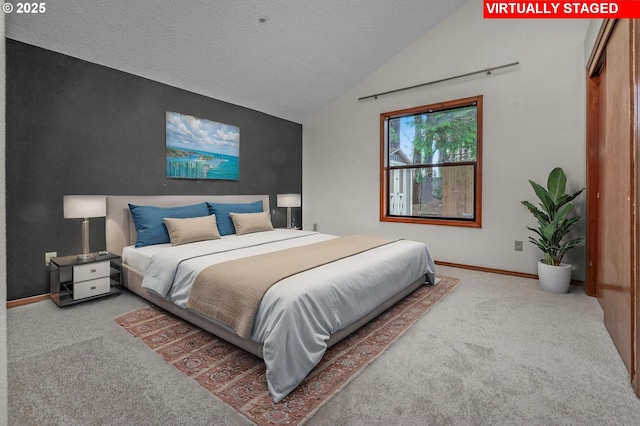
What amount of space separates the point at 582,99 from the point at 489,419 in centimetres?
368

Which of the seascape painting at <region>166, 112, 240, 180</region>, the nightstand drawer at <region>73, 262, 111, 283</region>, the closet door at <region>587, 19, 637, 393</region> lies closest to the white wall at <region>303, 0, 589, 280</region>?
the closet door at <region>587, 19, 637, 393</region>

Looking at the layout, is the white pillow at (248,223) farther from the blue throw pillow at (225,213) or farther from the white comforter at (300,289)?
the white comforter at (300,289)

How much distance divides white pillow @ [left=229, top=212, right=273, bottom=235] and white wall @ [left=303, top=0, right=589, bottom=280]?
1798 mm

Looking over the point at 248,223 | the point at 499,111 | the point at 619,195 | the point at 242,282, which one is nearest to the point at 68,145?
the point at 248,223

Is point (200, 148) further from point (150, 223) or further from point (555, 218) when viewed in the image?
point (555, 218)

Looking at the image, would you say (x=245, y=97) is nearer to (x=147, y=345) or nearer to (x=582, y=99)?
(x=147, y=345)

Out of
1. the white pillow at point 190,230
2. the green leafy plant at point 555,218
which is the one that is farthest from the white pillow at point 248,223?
the green leafy plant at point 555,218

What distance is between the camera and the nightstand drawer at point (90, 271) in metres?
2.87

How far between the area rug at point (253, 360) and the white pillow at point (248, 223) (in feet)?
4.85

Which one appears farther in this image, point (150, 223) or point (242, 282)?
point (150, 223)

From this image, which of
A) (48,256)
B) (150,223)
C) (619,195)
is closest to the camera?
(619,195)

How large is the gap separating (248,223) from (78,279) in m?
1.83

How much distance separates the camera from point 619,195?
215 centimetres

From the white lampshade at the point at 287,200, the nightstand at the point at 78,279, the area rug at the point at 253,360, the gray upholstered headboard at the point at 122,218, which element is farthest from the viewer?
the white lampshade at the point at 287,200
